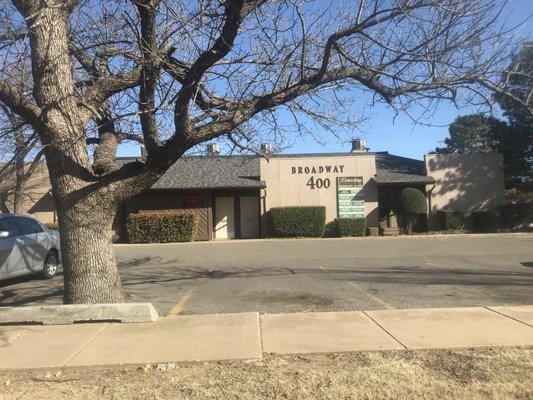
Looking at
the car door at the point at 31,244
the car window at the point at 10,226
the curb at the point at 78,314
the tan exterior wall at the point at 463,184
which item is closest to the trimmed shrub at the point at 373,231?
A: the tan exterior wall at the point at 463,184

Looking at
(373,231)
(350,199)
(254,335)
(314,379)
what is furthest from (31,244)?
(350,199)

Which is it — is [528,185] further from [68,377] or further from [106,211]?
[68,377]

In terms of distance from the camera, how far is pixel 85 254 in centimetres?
786

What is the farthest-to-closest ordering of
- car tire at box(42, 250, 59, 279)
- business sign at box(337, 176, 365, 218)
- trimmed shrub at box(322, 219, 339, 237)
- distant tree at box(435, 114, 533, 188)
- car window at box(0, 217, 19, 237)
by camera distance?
distant tree at box(435, 114, 533, 188) → business sign at box(337, 176, 365, 218) → trimmed shrub at box(322, 219, 339, 237) → car tire at box(42, 250, 59, 279) → car window at box(0, 217, 19, 237)

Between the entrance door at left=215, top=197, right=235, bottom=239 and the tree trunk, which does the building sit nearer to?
the entrance door at left=215, top=197, right=235, bottom=239

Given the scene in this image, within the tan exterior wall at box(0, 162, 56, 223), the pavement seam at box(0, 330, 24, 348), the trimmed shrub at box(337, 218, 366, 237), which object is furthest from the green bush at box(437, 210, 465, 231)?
the pavement seam at box(0, 330, 24, 348)

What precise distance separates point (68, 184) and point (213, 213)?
1888cm

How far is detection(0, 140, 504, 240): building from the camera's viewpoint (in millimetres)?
26500

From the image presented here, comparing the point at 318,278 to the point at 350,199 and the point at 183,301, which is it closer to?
the point at 183,301

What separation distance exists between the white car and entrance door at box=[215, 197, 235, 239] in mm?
13471

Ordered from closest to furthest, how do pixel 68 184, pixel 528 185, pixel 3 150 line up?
pixel 68 184, pixel 3 150, pixel 528 185

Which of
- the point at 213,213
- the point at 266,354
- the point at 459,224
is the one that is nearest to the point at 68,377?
the point at 266,354

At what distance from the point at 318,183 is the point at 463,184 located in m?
7.25

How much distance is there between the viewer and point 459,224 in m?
26.1
